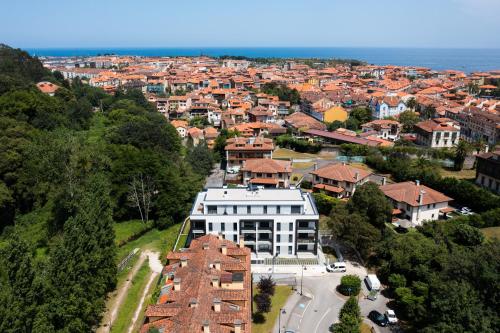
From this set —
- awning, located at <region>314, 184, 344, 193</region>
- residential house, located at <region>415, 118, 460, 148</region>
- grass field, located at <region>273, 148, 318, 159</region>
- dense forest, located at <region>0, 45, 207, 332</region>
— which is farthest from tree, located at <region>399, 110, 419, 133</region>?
dense forest, located at <region>0, 45, 207, 332</region>

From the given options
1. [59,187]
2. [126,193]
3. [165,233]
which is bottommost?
[165,233]

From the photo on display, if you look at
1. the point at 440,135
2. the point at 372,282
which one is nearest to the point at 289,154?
the point at 440,135

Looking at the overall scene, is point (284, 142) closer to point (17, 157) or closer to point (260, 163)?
point (260, 163)

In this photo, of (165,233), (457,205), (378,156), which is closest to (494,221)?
(457,205)

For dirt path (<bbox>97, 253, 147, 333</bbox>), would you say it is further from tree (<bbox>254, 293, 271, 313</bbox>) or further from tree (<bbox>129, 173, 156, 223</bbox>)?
tree (<bbox>129, 173, 156, 223</bbox>)

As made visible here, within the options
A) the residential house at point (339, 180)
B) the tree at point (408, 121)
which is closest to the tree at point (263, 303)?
the residential house at point (339, 180)

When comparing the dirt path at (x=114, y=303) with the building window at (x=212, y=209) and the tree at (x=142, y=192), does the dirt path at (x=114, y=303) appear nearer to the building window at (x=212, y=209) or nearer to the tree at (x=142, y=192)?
the building window at (x=212, y=209)

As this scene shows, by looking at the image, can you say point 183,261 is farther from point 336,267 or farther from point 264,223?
point 336,267
